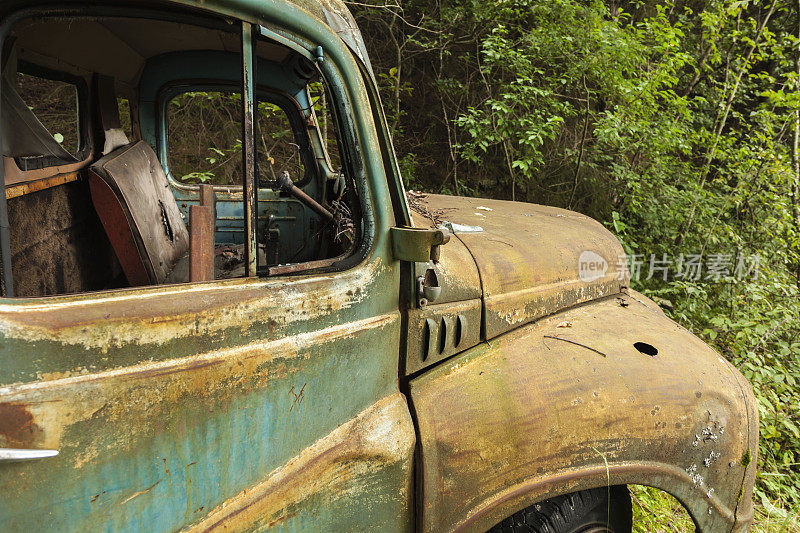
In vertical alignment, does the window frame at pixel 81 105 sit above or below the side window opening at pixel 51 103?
below

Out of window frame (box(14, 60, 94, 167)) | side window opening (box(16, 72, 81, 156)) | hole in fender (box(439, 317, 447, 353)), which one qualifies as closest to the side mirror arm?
hole in fender (box(439, 317, 447, 353))

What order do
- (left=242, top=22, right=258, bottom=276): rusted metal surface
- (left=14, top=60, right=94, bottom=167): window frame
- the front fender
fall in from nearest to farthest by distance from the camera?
1. (left=242, top=22, right=258, bottom=276): rusted metal surface
2. the front fender
3. (left=14, top=60, right=94, bottom=167): window frame

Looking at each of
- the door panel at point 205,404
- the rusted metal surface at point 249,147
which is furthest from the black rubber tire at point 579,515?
the rusted metal surface at point 249,147

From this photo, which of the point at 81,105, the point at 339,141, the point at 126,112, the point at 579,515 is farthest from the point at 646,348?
the point at 126,112

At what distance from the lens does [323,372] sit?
134 cm

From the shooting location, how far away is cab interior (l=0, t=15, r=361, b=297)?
134cm

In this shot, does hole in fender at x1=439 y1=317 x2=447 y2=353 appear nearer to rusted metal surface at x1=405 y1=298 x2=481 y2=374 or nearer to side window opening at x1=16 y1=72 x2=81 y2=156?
rusted metal surface at x1=405 y1=298 x2=481 y2=374

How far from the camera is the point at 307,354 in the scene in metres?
1.30

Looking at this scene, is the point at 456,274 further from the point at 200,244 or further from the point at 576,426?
the point at 200,244

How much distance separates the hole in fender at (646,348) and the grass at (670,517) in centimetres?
109

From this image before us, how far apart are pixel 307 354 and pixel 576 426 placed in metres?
0.89

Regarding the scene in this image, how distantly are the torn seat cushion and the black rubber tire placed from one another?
1472 mm
